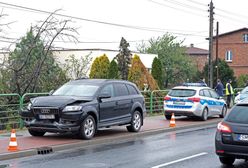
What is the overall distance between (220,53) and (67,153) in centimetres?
6120

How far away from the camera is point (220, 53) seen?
71250 mm

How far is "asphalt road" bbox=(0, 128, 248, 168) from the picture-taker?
418 inches

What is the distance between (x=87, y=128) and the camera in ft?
46.6

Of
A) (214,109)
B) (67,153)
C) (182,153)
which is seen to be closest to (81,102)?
(67,153)

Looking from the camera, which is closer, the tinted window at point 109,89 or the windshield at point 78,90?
the windshield at point 78,90

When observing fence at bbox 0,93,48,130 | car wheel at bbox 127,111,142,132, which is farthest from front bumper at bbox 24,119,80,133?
car wheel at bbox 127,111,142,132

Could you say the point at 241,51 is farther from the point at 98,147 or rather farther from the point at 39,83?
the point at 98,147

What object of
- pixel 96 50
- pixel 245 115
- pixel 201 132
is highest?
pixel 96 50

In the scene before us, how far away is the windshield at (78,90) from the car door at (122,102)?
1062mm

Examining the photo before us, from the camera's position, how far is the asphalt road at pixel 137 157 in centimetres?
1062

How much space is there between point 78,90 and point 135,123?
2.70m

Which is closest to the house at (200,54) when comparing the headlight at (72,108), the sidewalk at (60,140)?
the sidewalk at (60,140)

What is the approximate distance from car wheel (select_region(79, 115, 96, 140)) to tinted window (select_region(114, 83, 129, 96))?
1.86 metres

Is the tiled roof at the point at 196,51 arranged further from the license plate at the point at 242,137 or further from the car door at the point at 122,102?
the license plate at the point at 242,137
